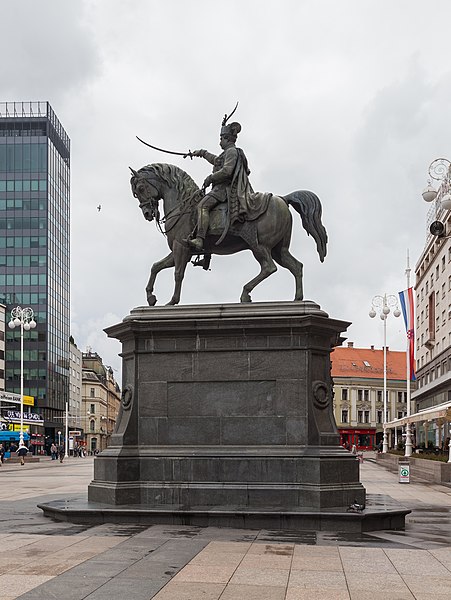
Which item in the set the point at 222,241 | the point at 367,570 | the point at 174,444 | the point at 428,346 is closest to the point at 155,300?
the point at 222,241

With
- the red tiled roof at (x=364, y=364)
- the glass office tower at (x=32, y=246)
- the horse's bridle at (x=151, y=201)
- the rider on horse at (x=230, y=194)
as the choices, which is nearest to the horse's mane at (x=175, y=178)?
the horse's bridle at (x=151, y=201)

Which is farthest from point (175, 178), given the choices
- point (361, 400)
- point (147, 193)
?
point (361, 400)

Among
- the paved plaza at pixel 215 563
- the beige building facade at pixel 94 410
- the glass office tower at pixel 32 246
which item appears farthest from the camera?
the beige building facade at pixel 94 410

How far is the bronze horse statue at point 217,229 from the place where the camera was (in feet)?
Answer: 59.4

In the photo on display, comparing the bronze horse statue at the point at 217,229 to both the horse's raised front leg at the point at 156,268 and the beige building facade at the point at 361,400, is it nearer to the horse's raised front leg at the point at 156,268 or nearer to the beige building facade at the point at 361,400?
the horse's raised front leg at the point at 156,268

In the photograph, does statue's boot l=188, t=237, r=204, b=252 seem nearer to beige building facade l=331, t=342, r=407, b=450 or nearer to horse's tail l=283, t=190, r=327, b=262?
horse's tail l=283, t=190, r=327, b=262

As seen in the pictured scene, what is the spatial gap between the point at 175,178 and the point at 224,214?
148cm

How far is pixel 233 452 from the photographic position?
640 inches

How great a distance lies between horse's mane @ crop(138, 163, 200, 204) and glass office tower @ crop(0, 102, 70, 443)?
9861 cm

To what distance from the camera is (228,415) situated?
1662cm

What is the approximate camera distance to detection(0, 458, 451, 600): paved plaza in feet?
30.8

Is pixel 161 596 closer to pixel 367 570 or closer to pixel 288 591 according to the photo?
pixel 288 591

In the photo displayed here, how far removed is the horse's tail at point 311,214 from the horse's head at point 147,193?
9.33 feet

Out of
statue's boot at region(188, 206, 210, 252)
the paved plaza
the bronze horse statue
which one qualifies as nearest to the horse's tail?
the bronze horse statue
